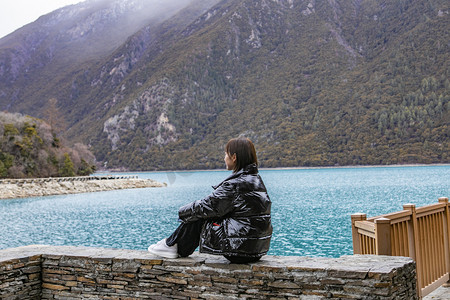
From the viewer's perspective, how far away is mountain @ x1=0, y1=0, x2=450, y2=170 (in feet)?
330

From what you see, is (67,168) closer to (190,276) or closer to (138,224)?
(138,224)

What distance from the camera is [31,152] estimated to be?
49.6 meters

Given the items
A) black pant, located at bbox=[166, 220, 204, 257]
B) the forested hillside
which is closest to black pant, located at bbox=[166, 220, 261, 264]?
black pant, located at bbox=[166, 220, 204, 257]

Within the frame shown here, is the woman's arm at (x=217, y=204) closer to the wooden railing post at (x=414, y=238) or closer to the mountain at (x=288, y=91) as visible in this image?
the wooden railing post at (x=414, y=238)

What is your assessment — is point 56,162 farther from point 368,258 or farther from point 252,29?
point 252,29

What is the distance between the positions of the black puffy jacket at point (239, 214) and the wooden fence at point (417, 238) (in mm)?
1095

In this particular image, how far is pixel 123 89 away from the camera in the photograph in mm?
156750

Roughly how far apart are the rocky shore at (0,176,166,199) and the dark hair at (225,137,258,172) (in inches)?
1552

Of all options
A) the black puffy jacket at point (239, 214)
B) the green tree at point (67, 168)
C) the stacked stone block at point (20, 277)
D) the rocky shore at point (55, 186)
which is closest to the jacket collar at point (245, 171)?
the black puffy jacket at point (239, 214)

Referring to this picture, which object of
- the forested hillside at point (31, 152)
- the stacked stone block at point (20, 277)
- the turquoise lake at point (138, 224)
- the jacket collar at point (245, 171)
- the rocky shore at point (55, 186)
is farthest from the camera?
the forested hillside at point (31, 152)

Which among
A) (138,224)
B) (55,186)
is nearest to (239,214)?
(138,224)

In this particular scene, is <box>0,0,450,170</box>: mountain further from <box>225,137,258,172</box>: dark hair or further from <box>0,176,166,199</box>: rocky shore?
<box>225,137,258,172</box>: dark hair

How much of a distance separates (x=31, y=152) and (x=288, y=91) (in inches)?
3318

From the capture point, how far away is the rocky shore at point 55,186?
40.2 m
